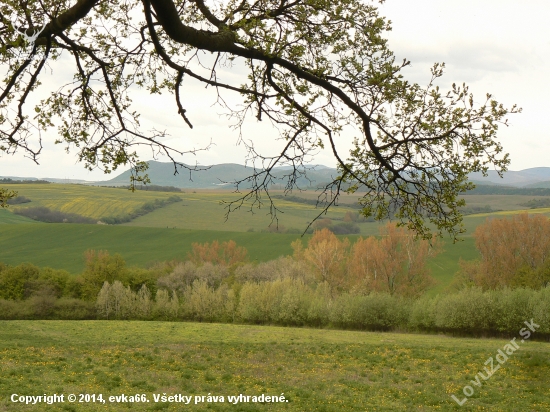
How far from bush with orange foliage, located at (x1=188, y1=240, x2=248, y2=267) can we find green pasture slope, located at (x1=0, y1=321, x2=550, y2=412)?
5698 centimetres

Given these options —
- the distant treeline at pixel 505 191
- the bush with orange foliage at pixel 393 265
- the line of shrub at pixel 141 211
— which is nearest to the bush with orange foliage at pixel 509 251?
the bush with orange foliage at pixel 393 265

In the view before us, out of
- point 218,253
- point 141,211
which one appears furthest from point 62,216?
point 218,253

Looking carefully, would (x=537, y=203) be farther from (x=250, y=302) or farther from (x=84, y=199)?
(x=84, y=199)

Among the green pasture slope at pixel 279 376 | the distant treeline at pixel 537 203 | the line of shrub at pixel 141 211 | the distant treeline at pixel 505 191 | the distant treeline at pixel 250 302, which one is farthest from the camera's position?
the distant treeline at pixel 505 191

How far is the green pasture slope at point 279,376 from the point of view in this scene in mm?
12727

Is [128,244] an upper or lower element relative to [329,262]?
upper

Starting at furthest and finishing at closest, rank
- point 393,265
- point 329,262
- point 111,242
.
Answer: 1. point 111,242
2. point 329,262
3. point 393,265

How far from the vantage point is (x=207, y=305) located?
55844mm

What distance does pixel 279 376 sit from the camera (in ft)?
55.7

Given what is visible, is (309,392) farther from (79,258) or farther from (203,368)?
(79,258)

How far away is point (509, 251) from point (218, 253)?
45.8 m

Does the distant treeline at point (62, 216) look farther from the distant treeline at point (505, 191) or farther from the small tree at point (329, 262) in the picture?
the distant treeline at point (505, 191)

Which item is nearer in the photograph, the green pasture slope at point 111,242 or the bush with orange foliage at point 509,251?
the bush with orange foliage at point 509,251

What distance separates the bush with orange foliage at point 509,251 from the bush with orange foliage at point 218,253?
36.3m
